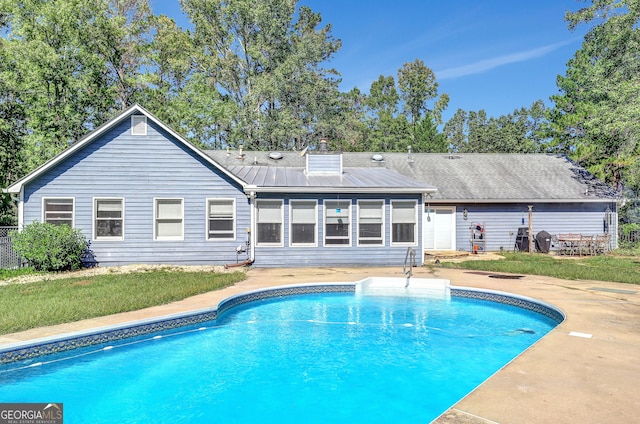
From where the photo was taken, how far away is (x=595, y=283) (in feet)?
34.6

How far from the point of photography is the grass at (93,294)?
701 cm

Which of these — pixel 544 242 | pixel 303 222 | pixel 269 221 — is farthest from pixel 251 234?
pixel 544 242

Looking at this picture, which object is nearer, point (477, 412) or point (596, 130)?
point (477, 412)

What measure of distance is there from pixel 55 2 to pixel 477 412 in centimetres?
2981

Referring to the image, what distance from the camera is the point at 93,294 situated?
9.00 metres

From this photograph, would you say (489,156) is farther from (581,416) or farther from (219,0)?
(219,0)

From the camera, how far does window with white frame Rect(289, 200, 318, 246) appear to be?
14.2 m

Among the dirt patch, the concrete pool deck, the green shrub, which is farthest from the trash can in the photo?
the green shrub

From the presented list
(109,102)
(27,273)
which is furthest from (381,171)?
(109,102)

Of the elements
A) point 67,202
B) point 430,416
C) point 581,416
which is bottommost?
point 430,416

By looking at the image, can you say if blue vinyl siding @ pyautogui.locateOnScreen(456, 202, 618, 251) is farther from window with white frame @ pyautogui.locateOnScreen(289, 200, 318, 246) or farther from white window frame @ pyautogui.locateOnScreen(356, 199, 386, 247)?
window with white frame @ pyautogui.locateOnScreen(289, 200, 318, 246)

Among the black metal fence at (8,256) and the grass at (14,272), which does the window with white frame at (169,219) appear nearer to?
the grass at (14,272)

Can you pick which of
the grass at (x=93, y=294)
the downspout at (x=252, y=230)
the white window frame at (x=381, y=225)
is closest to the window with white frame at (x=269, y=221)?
the downspout at (x=252, y=230)

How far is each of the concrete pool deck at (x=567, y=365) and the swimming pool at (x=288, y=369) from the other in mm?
600
